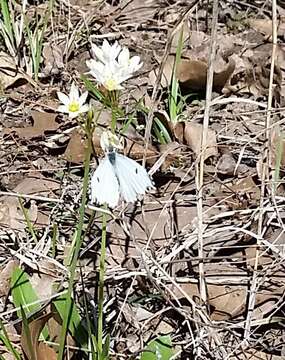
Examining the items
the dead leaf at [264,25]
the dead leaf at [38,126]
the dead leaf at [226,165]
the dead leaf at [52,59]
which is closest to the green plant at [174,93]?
the dead leaf at [226,165]

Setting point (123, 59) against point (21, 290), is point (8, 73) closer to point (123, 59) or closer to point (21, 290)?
point (21, 290)

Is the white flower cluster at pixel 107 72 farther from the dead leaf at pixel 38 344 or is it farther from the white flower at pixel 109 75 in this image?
the dead leaf at pixel 38 344

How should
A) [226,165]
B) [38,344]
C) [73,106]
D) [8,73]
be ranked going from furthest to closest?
[8,73] → [226,165] → [38,344] → [73,106]

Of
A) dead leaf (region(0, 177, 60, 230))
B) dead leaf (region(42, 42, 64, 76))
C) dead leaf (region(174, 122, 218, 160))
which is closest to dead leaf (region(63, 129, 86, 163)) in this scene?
dead leaf (region(0, 177, 60, 230))

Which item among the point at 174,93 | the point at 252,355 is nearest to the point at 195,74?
the point at 174,93

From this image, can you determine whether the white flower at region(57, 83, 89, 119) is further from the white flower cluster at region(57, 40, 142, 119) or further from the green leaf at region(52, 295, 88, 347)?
the green leaf at region(52, 295, 88, 347)

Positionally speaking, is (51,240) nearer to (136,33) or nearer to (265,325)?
(265,325)
